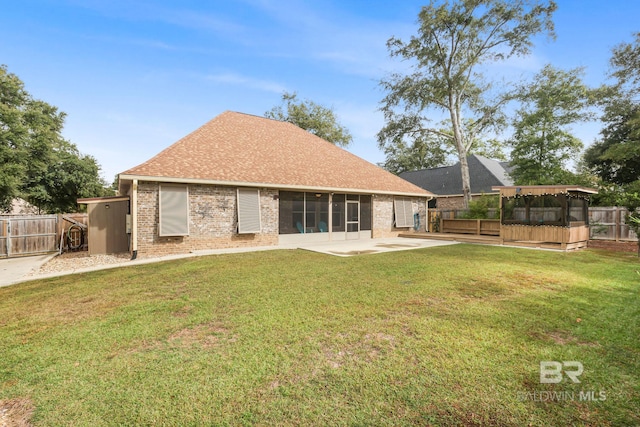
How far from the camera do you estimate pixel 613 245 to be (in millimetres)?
12359

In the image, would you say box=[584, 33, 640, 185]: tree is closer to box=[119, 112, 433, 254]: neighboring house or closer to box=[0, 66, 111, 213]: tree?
box=[119, 112, 433, 254]: neighboring house

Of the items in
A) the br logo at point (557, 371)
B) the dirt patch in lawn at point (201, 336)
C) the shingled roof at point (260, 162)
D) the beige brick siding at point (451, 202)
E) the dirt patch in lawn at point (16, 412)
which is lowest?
the dirt patch in lawn at point (16, 412)

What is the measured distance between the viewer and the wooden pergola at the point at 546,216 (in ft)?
38.3

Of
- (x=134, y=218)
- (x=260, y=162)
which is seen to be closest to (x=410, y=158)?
(x=260, y=162)

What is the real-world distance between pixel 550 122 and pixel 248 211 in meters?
23.1

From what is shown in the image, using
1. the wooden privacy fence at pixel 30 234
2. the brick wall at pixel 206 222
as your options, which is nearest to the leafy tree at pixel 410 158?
the brick wall at pixel 206 222

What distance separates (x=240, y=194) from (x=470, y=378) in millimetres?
10694

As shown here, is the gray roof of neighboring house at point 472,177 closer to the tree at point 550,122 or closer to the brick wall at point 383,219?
the tree at point 550,122

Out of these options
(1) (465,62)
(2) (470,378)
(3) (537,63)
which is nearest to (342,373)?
(2) (470,378)

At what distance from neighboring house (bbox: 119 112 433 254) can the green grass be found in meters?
4.44

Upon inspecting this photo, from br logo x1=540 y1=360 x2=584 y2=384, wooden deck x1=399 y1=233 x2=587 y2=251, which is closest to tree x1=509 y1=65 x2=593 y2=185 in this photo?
wooden deck x1=399 y1=233 x2=587 y2=251

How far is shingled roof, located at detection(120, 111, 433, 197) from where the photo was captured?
10.9 meters

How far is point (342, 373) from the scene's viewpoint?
2.69m

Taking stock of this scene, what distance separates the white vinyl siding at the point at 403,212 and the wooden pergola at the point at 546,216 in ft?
16.7
